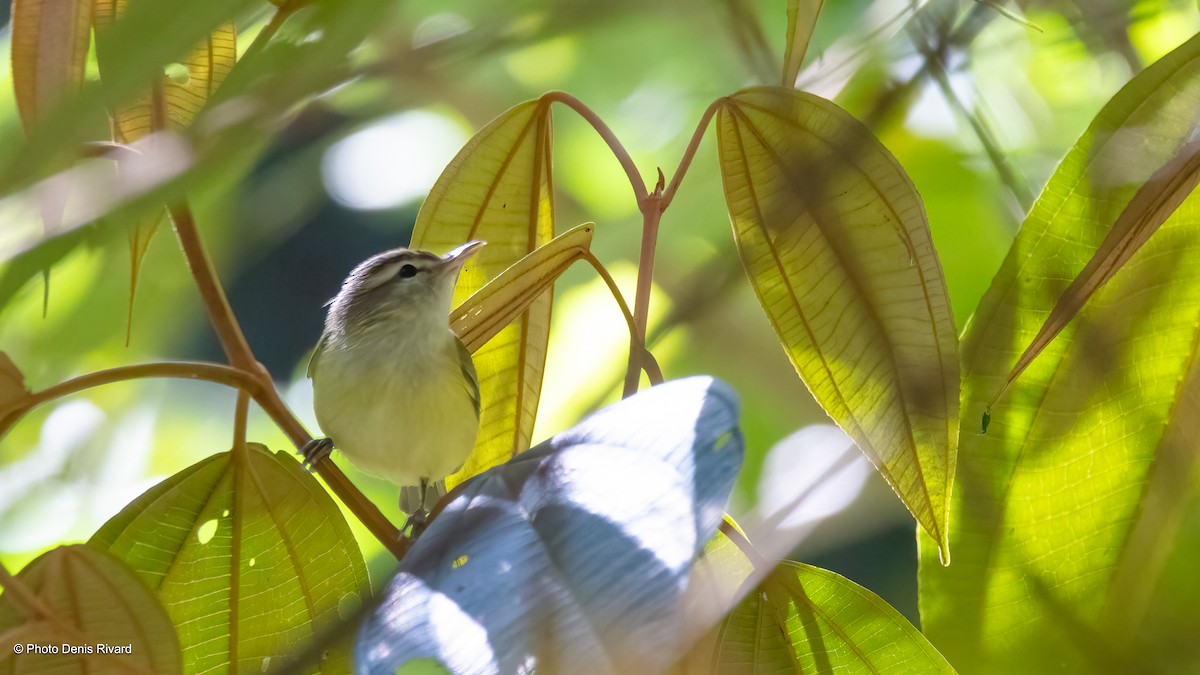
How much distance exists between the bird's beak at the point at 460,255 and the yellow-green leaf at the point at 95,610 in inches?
13.9

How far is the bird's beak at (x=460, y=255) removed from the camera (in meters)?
0.86

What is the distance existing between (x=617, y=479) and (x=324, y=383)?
73 centimetres

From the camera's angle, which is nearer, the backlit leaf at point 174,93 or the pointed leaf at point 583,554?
the pointed leaf at point 583,554

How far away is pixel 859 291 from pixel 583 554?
0.32 meters

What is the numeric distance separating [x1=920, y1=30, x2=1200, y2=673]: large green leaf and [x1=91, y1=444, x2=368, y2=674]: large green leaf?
17.3 inches

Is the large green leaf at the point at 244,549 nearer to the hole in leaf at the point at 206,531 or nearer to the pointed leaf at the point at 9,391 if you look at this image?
the hole in leaf at the point at 206,531

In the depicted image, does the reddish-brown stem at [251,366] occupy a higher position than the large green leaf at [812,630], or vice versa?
the reddish-brown stem at [251,366]

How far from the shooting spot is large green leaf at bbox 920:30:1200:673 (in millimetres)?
706

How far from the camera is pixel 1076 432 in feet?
2.43

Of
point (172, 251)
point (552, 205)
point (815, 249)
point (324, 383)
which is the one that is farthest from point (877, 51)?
point (172, 251)

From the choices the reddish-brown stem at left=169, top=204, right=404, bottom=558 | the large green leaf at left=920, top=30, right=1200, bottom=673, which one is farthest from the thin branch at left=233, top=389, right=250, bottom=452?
the large green leaf at left=920, top=30, right=1200, bottom=673

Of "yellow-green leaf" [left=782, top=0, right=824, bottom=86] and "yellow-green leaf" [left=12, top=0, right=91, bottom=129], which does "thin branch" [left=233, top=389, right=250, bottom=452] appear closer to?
"yellow-green leaf" [left=12, top=0, right=91, bottom=129]

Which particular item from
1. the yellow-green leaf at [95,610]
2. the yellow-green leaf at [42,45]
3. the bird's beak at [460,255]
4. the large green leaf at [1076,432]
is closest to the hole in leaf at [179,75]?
the yellow-green leaf at [42,45]

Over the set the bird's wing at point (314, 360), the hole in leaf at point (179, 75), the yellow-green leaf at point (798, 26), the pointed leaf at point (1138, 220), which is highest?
the hole in leaf at point (179, 75)
